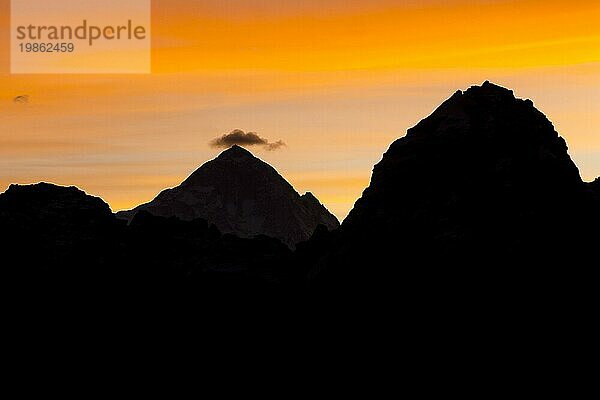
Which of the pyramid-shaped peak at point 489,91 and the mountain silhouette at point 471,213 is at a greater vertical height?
the pyramid-shaped peak at point 489,91

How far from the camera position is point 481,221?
1430 inches

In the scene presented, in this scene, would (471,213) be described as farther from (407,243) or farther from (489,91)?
(489,91)

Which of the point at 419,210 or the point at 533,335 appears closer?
the point at 533,335

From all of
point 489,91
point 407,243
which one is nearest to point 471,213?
point 407,243

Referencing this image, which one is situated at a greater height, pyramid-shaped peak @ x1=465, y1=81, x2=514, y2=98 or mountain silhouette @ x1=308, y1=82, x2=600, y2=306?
pyramid-shaped peak @ x1=465, y1=81, x2=514, y2=98

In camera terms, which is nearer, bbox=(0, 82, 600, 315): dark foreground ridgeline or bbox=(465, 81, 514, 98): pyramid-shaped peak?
bbox=(0, 82, 600, 315): dark foreground ridgeline

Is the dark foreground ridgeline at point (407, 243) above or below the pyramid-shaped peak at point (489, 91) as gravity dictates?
below

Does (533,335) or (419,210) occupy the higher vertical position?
(419,210)

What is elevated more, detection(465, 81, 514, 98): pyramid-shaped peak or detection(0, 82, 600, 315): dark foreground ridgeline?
detection(465, 81, 514, 98): pyramid-shaped peak

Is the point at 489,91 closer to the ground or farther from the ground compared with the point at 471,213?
farther from the ground

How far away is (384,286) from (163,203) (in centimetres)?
16049

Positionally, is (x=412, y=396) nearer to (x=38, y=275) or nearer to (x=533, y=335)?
(x=533, y=335)

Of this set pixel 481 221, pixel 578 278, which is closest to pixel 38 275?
pixel 481 221

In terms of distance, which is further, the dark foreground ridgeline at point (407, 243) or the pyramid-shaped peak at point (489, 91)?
the pyramid-shaped peak at point (489, 91)
